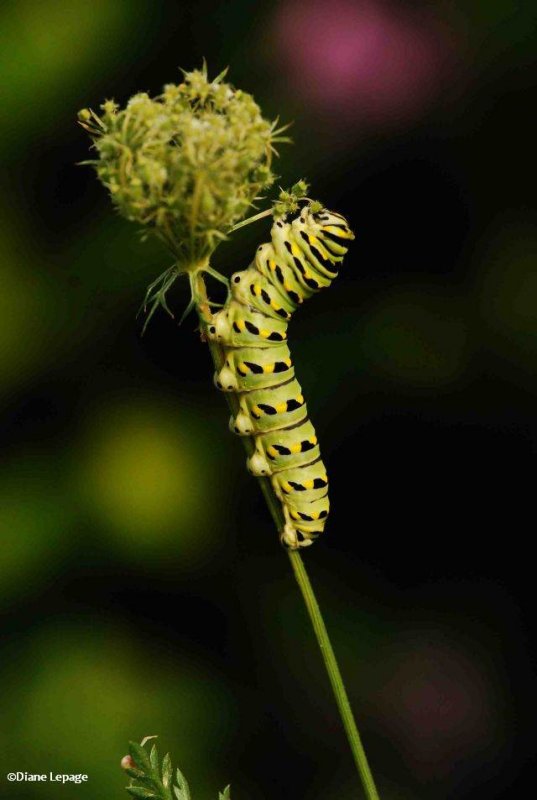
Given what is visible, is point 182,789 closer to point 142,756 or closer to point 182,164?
point 142,756

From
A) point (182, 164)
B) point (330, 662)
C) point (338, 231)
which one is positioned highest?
point (182, 164)

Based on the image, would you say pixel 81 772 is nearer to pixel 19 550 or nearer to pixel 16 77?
pixel 19 550

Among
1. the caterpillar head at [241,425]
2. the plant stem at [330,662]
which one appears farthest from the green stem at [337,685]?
the caterpillar head at [241,425]

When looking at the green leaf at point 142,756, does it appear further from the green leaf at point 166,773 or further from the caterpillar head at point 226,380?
the caterpillar head at point 226,380

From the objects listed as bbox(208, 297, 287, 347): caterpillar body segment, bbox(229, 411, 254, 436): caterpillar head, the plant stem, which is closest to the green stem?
the plant stem

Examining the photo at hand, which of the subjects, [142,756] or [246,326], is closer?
[142,756]

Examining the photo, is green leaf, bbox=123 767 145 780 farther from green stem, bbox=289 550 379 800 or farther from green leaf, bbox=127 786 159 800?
green stem, bbox=289 550 379 800

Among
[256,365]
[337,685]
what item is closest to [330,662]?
[337,685]

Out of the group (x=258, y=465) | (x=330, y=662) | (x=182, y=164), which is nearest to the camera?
(x=182, y=164)
